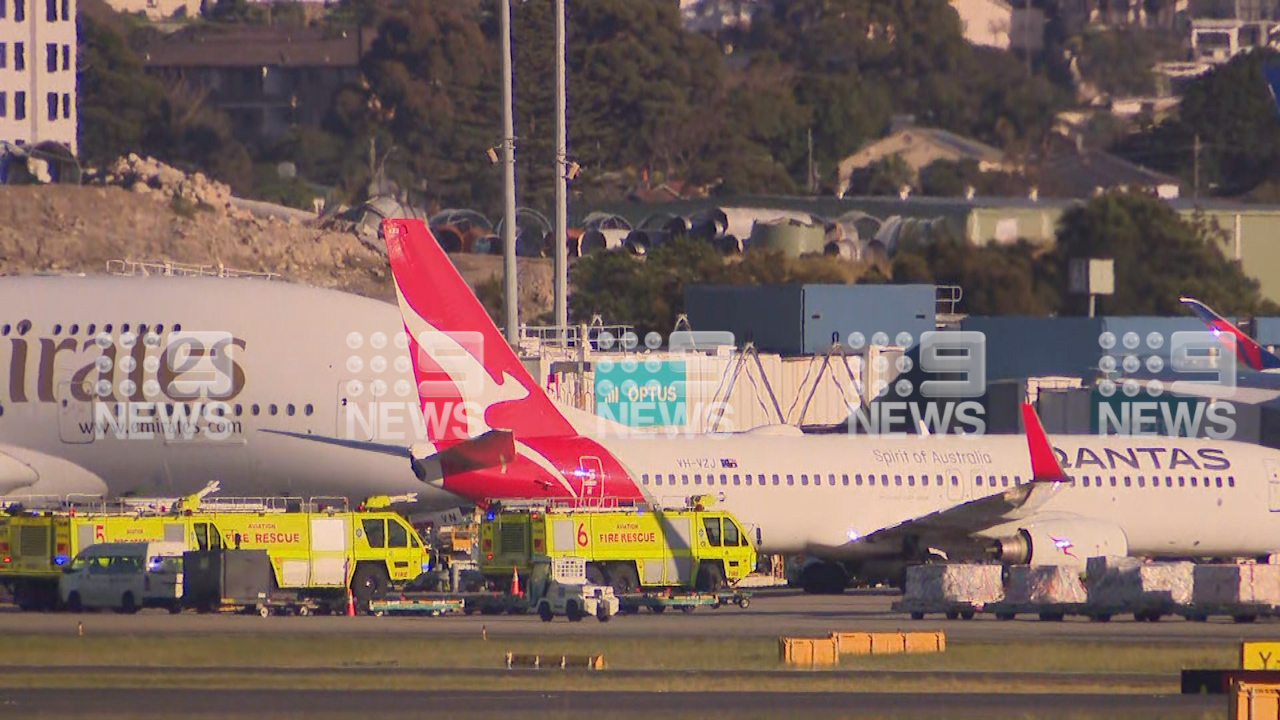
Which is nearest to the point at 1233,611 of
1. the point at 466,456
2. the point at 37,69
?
the point at 466,456

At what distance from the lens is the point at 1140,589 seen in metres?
36.4

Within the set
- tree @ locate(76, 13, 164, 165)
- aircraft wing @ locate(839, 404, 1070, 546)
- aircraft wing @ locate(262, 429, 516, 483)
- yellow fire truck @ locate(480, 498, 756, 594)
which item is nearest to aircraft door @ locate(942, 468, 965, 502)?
aircraft wing @ locate(839, 404, 1070, 546)

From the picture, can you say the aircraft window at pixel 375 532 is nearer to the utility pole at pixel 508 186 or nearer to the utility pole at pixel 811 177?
the utility pole at pixel 508 186

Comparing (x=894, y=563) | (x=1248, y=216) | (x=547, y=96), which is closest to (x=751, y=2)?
(x=547, y=96)

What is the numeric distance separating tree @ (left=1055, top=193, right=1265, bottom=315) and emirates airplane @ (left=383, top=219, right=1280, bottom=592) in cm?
2736

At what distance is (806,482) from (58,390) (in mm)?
13909

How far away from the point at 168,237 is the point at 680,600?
40.6m

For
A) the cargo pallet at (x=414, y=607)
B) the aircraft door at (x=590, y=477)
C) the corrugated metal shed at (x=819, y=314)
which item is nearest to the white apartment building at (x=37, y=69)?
the corrugated metal shed at (x=819, y=314)

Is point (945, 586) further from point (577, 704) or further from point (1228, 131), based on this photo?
point (1228, 131)

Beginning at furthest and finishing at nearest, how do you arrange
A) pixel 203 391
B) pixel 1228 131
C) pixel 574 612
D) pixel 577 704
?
pixel 1228 131
pixel 203 391
pixel 574 612
pixel 577 704

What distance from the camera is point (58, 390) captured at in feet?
142

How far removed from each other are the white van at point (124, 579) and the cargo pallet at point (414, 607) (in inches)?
117

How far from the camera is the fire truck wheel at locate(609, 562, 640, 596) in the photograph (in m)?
37.0

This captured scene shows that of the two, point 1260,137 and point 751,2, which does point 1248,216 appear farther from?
point 751,2
